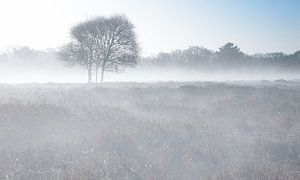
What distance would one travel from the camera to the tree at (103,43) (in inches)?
1607

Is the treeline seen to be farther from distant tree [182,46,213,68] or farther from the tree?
the tree

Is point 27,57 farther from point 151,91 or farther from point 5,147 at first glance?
point 5,147

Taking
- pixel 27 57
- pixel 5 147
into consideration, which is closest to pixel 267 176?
pixel 5 147

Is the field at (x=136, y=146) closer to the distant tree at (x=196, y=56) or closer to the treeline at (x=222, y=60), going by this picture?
the treeline at (x=222, y=60)

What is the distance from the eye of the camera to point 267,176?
25.2 feet

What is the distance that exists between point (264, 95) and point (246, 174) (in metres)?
15.4

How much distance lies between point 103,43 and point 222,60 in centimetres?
4744

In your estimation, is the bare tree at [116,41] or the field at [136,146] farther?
the bare tree at [116,41]

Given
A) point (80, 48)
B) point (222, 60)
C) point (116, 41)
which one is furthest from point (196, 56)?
point (80, 48)

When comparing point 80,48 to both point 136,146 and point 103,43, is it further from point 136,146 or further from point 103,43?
point 136,146

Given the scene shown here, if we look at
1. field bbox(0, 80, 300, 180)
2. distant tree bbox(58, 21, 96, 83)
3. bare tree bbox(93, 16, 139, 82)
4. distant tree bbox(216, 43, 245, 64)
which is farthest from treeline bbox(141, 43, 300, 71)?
field bbox(0, 80, 300, 180)

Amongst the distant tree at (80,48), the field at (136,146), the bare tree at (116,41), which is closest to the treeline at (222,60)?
the bare tree at (116,41)

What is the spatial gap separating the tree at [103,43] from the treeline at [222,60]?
45501 millimetres

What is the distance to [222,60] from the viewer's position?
3297 inches
